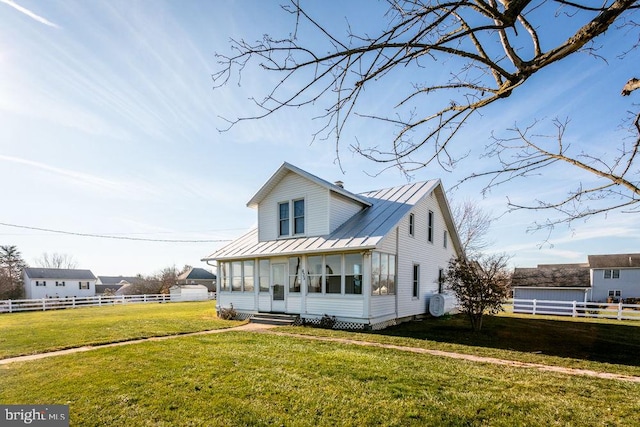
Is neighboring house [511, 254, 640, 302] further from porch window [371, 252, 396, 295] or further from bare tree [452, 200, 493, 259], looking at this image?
porch window [371, 252, 396, 295]

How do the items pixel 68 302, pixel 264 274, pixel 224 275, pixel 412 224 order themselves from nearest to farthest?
1. pixel 412 224
2. pixel 264 274
3. pixel 224 275
4. pixel 68 302

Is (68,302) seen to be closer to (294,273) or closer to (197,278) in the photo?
(294,273)

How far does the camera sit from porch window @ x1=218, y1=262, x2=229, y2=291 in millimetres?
16516

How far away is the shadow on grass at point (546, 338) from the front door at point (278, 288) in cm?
472

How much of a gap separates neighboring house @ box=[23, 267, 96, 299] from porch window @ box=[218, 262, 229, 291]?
42779 mm

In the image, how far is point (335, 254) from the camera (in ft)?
41.3

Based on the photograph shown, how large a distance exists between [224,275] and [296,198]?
603cm

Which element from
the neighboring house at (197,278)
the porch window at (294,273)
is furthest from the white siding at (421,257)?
the neighboring house at (197,278)

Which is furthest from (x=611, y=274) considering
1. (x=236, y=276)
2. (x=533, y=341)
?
(x=236, y=276)

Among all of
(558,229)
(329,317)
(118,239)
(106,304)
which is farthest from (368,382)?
(118,239)

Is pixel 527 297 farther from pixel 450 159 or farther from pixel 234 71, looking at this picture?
Answer: pixel 234 71

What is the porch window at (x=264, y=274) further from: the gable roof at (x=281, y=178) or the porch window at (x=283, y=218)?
the gable roof at (x=281, y=178)

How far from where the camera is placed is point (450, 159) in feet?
11.3

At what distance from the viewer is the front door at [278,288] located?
1408 cm
